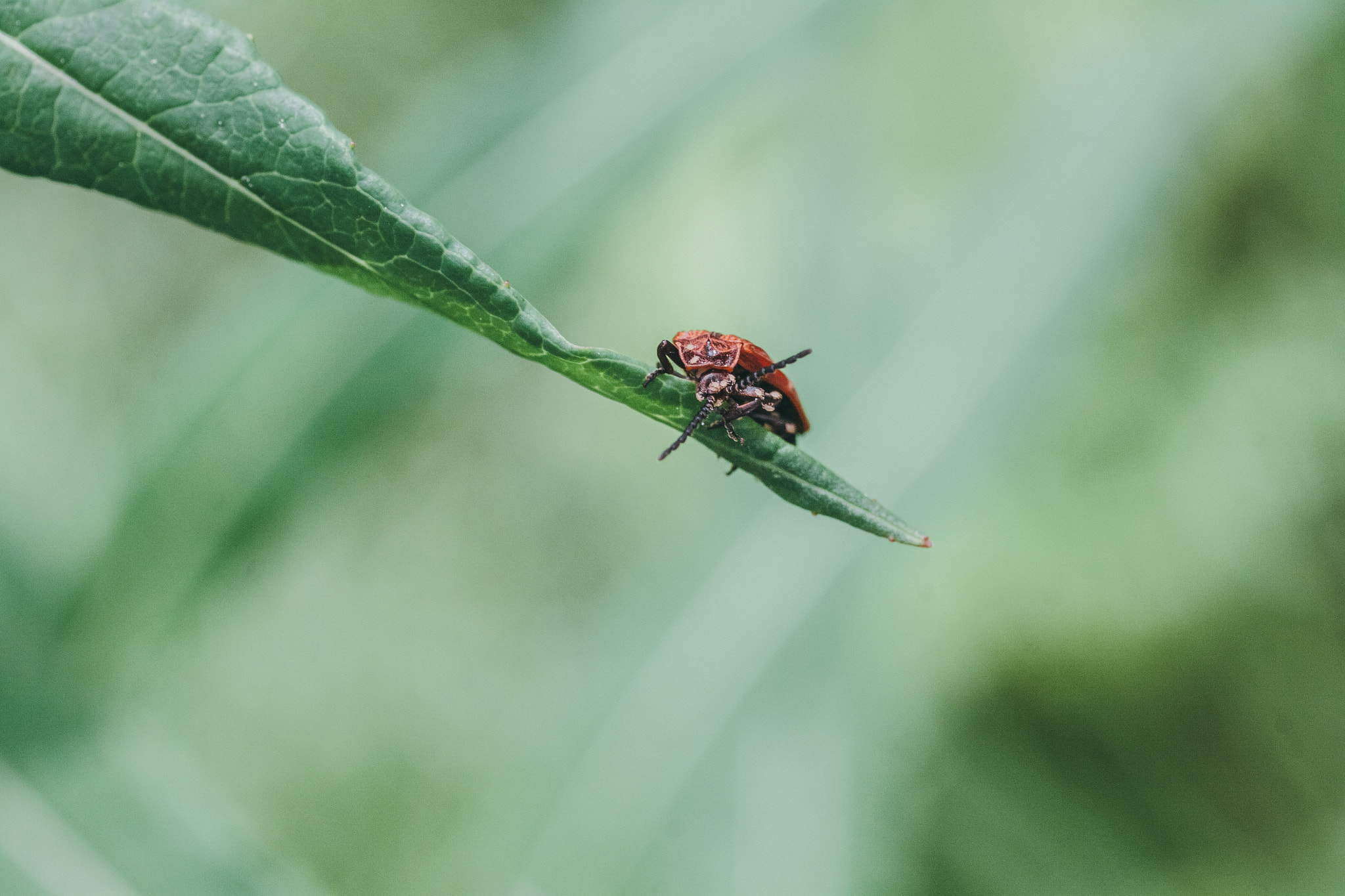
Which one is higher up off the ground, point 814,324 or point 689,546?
point 814,324

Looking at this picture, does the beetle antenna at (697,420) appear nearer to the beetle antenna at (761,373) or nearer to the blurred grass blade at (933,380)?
the beetle antenna at (761,373)

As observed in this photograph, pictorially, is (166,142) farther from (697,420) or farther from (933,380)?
(933,380)

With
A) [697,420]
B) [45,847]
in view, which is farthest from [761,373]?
[45,847]

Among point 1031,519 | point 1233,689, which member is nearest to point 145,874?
point 1031,519

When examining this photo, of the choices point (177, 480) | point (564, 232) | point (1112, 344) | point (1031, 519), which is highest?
point (1112, 344)

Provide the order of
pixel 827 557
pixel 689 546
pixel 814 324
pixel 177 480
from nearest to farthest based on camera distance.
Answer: pixel 177 480
pixel 827 557
pixel 689 546
pixel 814 324

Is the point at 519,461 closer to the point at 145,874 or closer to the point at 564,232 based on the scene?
the point at 564,232

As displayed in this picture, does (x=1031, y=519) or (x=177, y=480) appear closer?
(x=177, y=480)

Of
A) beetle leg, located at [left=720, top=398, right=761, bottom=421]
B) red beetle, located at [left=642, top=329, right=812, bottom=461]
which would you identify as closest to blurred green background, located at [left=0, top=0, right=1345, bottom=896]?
red beetle, located at [left=642, top=329, right=812, bottom=461]
